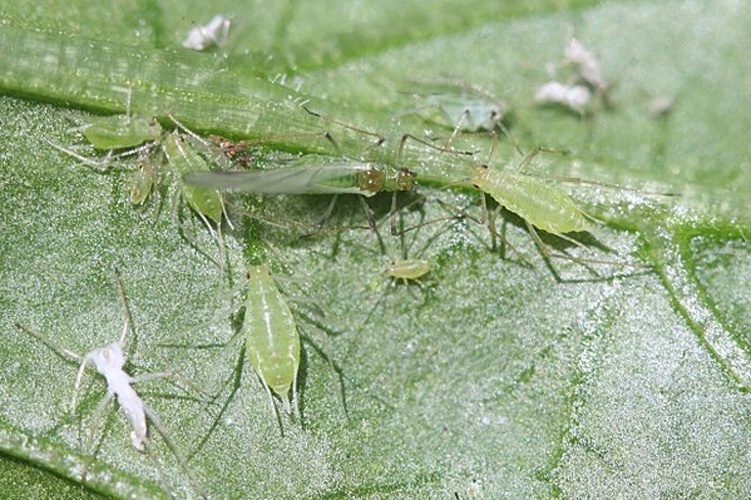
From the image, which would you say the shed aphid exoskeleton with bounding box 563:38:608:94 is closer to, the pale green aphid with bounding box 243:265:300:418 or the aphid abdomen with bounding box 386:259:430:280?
the aphid abdomen with bounding box 386:259:430:280

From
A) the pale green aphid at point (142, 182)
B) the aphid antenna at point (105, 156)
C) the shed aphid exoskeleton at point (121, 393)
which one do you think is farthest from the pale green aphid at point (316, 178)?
the shed aphid exoskeleton at point (121, 393)

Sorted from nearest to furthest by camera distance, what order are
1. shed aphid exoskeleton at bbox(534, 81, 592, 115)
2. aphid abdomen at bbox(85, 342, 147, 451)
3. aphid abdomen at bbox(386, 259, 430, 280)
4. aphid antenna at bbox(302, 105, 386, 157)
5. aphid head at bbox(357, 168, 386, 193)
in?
aphid abdomen at bbox(85, 342, 147, 451)
aphid abdomen at bbox(386, 259, 430, 280)
aphid head at bbox(357, 168, 386, 193)
aphid antenna at bbox(302, 105, 386, 157)
shed aphid exoskeleton at bbox(534, 81, 592, 115)

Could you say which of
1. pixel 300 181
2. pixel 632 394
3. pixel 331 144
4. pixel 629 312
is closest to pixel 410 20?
pixel 331 144

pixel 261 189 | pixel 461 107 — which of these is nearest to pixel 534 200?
pixel 461 107

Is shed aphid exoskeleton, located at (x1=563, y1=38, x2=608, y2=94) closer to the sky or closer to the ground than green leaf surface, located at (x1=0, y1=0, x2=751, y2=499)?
closer to the sky

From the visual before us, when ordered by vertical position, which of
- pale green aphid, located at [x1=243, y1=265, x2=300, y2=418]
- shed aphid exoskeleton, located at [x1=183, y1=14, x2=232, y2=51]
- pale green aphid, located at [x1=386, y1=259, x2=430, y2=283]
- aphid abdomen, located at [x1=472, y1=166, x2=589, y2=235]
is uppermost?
shed aphid exoskeleton, located at [x1=183, y1=14, x2=232, y2=51]

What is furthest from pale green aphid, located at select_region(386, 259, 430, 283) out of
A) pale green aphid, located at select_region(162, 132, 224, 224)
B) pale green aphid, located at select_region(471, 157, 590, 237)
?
pale green aphid, located at select_region(162, 132, 224, 224)

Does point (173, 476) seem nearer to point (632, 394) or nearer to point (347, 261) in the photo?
point (347, 261)
